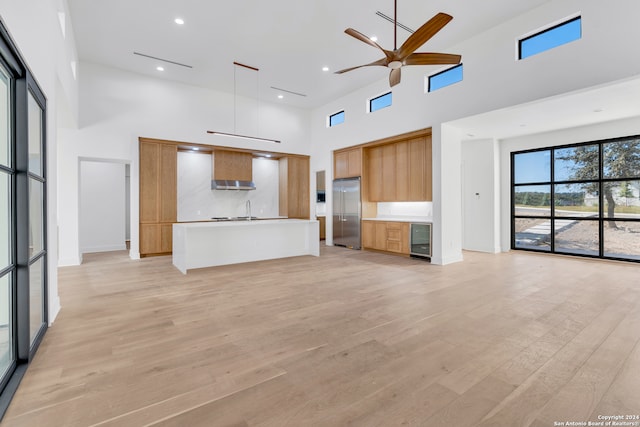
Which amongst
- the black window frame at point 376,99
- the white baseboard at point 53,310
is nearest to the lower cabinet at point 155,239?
the white baseboard at point 53,310

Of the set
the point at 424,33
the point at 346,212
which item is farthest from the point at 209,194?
the point at 424,33

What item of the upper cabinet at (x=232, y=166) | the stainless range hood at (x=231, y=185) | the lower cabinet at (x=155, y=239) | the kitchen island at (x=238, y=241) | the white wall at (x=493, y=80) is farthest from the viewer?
the upper cabinet at (x=232, y=166)

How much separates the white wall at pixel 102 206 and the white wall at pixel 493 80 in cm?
649

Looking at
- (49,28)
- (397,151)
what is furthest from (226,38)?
(397,151)

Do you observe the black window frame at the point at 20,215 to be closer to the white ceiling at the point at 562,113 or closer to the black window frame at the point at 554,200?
the white ceiling at the point at 562,113

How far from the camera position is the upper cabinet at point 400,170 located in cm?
664

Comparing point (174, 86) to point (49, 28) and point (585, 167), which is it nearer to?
point (49, 28)

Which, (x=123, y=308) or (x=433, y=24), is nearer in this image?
(x=433, y=24)

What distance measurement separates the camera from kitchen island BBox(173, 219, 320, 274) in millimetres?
5473

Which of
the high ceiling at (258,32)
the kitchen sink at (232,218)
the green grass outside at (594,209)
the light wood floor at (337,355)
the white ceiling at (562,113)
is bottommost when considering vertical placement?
the light wood floor at (337,355)

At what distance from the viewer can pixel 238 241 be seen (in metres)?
5.99

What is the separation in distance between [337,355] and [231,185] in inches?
255

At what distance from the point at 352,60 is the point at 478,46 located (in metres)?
2.32

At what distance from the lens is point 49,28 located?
3.04m
